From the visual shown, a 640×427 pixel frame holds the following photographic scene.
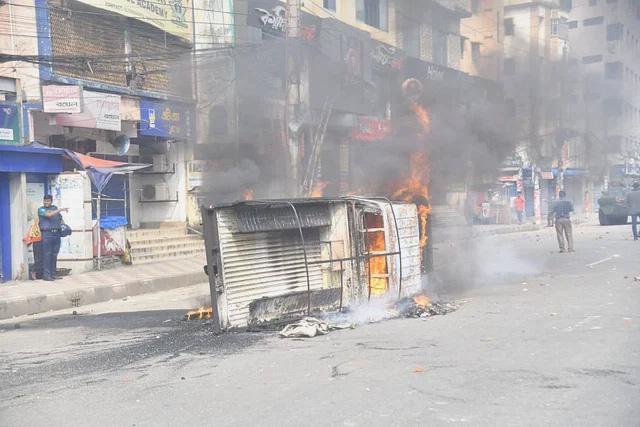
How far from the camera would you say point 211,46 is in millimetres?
20953

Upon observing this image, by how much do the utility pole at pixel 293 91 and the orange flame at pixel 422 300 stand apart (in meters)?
7.00

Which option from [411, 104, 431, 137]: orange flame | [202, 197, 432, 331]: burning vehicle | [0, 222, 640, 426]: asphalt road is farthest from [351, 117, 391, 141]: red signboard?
[0, 222, 640, 426]: asphalt road

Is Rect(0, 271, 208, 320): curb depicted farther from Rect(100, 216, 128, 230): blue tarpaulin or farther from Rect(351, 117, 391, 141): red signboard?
Rect(351, 117, 391, 141): red signboard

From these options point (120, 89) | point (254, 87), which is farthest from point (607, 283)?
point (120, 89)

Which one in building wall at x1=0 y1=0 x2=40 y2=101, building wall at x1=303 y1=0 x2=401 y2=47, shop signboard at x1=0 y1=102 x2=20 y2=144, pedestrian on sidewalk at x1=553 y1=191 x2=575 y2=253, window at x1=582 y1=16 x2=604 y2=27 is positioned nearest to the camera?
shop signboard at x1=0 y1=102 x2=20 y2=144

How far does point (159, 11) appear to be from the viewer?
19.1m

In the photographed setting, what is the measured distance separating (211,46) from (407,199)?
12556mm

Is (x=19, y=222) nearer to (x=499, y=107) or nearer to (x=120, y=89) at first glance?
(x=120, y=89)

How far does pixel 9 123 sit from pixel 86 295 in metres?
4.75

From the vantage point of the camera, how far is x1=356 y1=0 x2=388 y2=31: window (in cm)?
2619

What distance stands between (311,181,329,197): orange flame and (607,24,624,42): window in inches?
409

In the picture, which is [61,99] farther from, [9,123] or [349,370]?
[349,370]

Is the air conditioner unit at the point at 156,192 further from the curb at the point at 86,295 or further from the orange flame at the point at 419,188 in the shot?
the orange flame at the point at 419,188

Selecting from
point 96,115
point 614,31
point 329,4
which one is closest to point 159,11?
point 96,115
